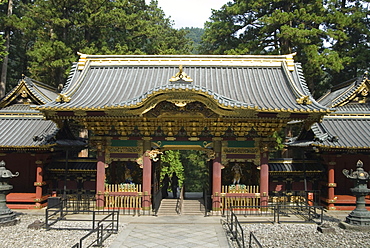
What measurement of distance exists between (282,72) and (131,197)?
10356 mm

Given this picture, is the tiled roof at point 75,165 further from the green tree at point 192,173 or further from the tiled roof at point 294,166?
the green tree at point 192,173

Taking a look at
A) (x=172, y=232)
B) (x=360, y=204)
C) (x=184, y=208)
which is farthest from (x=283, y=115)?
(x=172, y=232)

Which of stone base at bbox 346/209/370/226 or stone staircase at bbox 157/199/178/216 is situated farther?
stone staircase at bbox 157/199/178/216

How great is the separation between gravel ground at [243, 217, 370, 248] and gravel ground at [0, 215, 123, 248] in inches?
212

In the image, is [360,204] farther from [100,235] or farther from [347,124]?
[100,235]

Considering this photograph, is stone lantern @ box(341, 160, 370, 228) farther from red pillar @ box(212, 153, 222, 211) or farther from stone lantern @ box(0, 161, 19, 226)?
stone lantern @ box(0, 161, 19, 226)

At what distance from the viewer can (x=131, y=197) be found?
1622cm

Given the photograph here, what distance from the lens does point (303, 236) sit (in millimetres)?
12562

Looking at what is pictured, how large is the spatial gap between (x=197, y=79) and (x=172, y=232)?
28.4ft

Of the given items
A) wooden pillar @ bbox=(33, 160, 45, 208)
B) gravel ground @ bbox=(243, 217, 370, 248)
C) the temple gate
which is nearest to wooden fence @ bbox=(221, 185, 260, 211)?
the temple gate

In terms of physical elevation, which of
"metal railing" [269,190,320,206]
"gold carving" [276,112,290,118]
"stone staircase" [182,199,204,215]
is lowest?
"stone staircase" [182,199,204,215]

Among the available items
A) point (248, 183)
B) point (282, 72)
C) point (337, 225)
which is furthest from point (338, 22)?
point (337, 225)

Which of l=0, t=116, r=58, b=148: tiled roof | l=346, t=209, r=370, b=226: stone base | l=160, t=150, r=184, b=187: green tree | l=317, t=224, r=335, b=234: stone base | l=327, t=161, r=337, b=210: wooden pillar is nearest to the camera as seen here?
l=317, t=224, r=335, b=234: stone base

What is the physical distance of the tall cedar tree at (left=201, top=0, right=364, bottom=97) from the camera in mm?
28062
